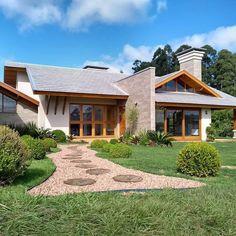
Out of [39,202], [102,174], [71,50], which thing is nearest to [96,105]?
[71,50]

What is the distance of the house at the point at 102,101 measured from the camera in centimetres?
1980

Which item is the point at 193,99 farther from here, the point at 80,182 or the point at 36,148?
the point at 80,182

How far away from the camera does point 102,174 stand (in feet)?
26.5

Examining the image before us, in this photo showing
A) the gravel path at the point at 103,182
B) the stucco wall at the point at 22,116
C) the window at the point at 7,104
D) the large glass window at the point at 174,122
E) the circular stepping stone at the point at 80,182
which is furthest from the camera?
the large glass window at the point at 174,122

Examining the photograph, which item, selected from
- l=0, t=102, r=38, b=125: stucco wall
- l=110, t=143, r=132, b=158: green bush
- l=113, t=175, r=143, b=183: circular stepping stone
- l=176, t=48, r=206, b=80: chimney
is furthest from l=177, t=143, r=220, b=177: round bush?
l=176, t=48, r=206, b=80: chimney

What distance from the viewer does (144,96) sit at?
19.8 m

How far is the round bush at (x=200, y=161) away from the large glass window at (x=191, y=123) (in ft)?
49.4

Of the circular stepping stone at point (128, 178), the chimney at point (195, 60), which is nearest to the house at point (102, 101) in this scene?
the chimney at point (195, 60)

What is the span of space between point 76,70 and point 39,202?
2227cm

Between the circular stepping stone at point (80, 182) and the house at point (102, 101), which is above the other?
the house at point (102, 101)

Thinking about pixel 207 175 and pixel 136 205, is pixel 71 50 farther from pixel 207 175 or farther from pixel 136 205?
pixel 136 205

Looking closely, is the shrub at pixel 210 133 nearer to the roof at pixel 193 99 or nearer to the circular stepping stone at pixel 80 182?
the roof at pixel 193 99

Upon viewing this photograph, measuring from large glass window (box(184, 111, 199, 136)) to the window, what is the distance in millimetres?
12677

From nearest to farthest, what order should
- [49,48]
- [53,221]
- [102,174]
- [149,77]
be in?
[53,221] < [102,174] < [149,77] < [49,48]
